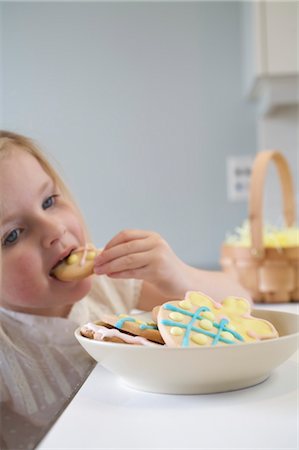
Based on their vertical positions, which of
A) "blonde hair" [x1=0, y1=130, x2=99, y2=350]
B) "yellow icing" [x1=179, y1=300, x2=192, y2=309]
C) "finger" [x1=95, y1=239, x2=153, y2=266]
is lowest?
"finger" [x1=95, y1=239, x2=153, y2=266]

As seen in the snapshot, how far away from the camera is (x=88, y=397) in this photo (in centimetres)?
43

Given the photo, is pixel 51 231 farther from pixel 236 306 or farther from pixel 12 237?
pixel 236 306

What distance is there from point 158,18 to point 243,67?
332 mm

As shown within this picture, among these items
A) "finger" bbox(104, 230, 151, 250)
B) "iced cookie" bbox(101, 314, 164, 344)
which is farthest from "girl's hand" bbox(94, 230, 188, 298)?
"iced cookie" bbox(101, 314, 164, 344)

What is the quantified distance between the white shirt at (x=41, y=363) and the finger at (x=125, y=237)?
0.13 m

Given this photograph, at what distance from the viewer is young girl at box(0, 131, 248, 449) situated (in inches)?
25.0

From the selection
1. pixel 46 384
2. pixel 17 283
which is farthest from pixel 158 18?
pixel 46 384

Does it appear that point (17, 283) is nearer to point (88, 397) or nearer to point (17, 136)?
point (17, 136)

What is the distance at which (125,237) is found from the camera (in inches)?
28.0

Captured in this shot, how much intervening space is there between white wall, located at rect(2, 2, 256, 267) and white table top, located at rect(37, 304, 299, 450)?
147cm

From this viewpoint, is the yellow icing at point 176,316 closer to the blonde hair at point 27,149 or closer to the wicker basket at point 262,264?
the blonde hair at point 27,149

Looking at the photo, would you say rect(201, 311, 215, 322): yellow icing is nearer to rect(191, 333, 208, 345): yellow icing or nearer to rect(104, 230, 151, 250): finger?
rect(191, 333, 208, 345): yellow icing

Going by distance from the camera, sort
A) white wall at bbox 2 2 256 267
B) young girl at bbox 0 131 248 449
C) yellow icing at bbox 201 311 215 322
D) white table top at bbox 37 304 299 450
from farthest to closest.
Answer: white wall at bbox 2 2 256 267 < young girl at bbox 0 131 248 449 < yellow icing at bbox 201 311 215 322 < white table top at bbox 37 304 299 450

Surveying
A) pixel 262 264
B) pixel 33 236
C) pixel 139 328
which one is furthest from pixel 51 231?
pixel 262 264
